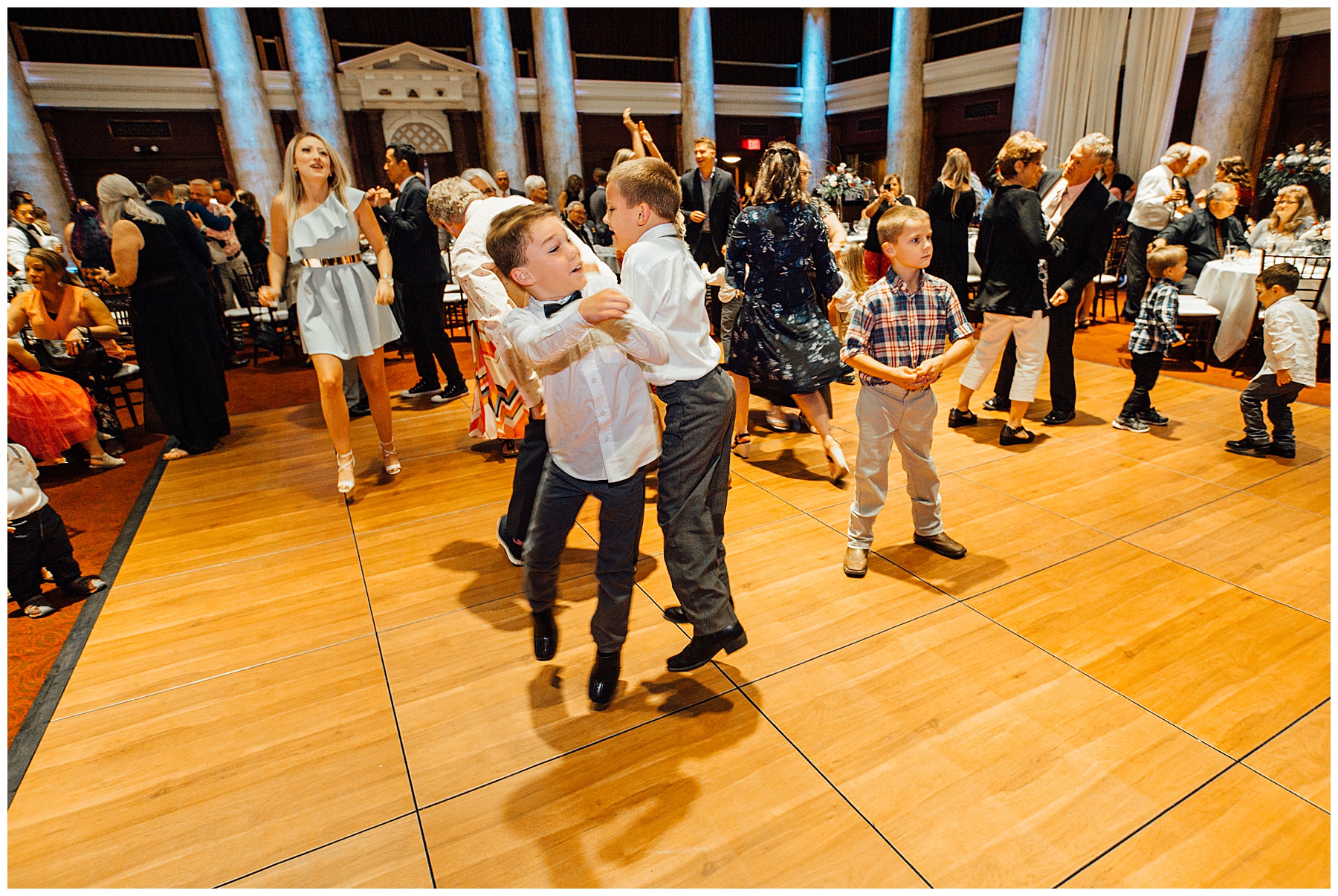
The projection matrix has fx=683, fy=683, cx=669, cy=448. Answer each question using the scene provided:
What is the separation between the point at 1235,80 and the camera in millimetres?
8227

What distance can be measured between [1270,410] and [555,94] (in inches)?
500

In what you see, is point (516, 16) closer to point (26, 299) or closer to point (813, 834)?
point (26, 299)

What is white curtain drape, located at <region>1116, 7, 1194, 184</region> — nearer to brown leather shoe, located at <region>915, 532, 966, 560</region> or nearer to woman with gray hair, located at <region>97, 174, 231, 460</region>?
brown leather shoe, located at <region>915, 532, 966, 560</region>

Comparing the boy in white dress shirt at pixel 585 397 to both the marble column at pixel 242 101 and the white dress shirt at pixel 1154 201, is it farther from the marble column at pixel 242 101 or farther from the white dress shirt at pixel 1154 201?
the marble column at pixel 242 101

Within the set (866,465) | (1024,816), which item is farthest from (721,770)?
(866,465)

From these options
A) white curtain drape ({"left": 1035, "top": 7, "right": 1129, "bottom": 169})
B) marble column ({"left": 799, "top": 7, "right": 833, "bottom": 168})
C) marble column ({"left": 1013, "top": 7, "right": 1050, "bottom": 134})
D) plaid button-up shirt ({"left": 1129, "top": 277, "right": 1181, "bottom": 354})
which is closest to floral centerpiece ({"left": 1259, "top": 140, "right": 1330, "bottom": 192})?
white curtain drape ({"left": 1035, "top": 7, "right": 1129, "bottom": 169})

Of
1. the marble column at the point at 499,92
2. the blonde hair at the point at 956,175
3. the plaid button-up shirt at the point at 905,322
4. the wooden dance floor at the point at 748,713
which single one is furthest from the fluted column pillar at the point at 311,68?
the plaid button-up shirt at the point at 905,322

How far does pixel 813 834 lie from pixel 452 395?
4.40 metres

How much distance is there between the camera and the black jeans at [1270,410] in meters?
3.43

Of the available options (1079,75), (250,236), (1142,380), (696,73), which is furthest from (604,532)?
(696,73)

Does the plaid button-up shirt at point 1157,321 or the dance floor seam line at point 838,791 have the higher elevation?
the plaid button-up shirt at point 1157,321

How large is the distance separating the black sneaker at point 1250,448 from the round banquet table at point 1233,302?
1973 millimetres

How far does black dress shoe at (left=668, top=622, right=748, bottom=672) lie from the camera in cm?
192

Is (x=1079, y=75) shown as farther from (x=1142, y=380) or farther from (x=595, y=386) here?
(x=595, y=386)
